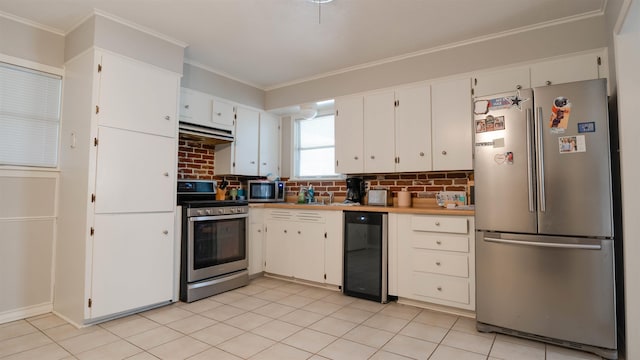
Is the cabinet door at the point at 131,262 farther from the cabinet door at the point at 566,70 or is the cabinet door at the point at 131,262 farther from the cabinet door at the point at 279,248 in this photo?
the cabinet door at the point at 566,70

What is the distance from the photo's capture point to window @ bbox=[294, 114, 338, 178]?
4680mm

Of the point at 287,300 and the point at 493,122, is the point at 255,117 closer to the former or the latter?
the point at 287,300

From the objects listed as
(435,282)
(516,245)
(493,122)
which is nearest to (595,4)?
(493,122)

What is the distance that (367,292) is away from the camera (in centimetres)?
340

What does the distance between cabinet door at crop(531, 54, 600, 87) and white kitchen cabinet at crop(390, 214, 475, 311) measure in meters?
1.37

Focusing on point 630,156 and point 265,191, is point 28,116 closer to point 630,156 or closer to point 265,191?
point 265,191

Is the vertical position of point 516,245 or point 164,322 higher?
point 516,245

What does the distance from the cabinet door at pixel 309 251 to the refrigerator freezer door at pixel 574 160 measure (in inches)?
83.3

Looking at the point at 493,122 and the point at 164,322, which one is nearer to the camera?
the point at 493,122

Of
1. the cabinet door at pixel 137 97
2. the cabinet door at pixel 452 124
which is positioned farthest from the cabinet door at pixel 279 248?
the cabinet door at pixel 452 124

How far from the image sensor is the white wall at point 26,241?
282cm

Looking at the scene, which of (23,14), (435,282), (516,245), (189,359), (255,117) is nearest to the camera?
(189,359)

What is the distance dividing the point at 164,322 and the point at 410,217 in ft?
7.65

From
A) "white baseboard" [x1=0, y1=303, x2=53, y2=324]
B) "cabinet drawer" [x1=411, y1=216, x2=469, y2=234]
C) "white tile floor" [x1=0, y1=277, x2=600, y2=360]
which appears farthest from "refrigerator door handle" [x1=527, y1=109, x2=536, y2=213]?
"white baseboard" [x1=0, y1=303, x2=53, y2=324]
